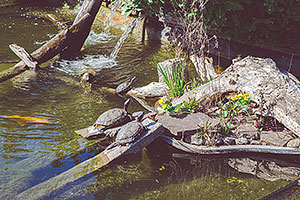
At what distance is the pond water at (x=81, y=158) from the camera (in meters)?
3.67

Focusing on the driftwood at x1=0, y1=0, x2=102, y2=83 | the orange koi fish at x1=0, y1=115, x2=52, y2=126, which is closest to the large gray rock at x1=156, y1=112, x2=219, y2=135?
the orange koi fish at x1=0, y1=115, x2=52, y2=126

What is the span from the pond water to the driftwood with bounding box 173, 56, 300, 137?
3.43ft

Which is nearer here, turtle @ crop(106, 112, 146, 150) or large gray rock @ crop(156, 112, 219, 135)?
turtle @ crop(106, 112, 146, 150)

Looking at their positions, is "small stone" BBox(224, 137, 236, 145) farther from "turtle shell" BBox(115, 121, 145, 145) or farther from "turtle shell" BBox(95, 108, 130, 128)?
"turtle shell" BBox(95, 108, 130, 128)

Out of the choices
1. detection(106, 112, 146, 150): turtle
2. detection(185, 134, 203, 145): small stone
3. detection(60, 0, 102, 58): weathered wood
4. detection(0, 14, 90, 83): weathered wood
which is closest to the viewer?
detection(106, 112, 146, 150): turtle

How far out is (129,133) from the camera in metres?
4.18

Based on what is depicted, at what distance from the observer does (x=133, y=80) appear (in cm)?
654

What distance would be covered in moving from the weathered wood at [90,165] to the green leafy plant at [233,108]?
1009mm

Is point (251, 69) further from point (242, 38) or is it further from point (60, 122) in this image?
point (60, 122)

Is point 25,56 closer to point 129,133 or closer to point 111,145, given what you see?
point 111,145

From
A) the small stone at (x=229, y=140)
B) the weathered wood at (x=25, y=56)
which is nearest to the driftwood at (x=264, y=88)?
the small stone at (x=229, y=140)

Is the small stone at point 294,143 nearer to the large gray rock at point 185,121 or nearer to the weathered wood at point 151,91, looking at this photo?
the large gray rock at point 185,121

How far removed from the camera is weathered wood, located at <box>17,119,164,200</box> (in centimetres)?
346

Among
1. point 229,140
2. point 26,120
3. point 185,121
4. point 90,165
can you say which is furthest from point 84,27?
point 229,140
